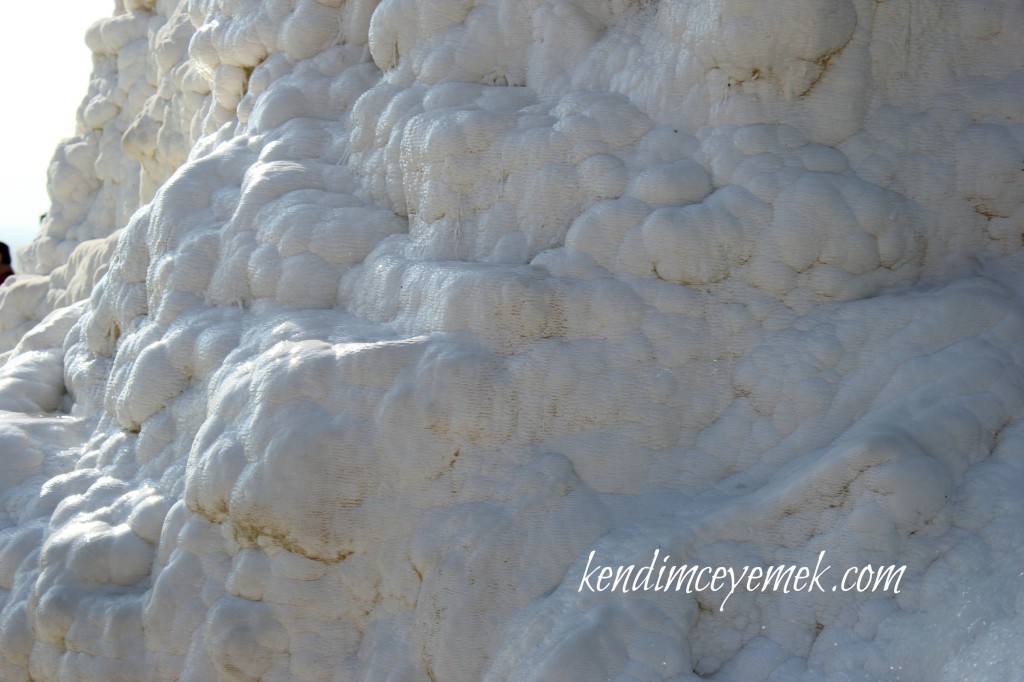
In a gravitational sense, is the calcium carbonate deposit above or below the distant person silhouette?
above

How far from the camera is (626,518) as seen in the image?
2.20 m

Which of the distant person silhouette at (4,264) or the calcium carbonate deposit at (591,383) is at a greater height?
the calcium carbonate deposit at (591,383)

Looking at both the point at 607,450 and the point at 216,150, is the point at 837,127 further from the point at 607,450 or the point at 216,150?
the point at 216,150

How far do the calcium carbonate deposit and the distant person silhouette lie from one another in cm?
349

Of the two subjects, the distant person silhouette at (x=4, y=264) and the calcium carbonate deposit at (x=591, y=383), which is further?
the distant person silhouette at (x=4, y=264)

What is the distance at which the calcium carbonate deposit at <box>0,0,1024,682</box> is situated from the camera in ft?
6.64

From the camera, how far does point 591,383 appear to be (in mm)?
2318

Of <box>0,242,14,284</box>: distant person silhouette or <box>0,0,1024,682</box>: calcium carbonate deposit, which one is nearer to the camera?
<box>0,0,1024,682</box>: calcium carbonate deposit

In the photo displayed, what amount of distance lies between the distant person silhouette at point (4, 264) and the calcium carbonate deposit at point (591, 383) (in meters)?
3.49

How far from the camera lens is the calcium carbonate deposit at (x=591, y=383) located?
2025 millimetres

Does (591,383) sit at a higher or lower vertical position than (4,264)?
higher

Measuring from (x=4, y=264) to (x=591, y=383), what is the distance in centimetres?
490

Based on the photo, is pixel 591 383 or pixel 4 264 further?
pixel 4 264

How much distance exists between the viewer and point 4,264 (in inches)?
240
